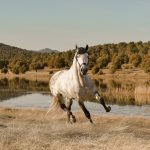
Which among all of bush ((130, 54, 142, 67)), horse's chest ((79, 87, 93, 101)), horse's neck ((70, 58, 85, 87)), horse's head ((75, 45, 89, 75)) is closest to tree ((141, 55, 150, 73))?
bush ((130, 54, 142, 67))

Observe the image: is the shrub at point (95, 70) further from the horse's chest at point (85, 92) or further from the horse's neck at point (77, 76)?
the horse's chest at point (85, 92)

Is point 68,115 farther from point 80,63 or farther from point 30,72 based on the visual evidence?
point 30,72

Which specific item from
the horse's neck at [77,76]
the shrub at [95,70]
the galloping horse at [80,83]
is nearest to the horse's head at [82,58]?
the galloping horse at [80,83]

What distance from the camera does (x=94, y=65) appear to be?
11519cm

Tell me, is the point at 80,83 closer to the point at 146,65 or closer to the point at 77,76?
the point at 77,76

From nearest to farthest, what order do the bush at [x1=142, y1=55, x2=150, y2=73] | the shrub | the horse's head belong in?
1. the horse's head
2. the bush at [x1=142, y1=55, x2=150, y2=73]
3. the shrub

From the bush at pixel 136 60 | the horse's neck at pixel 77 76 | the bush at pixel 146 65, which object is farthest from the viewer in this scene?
the bush at pixel 136 60

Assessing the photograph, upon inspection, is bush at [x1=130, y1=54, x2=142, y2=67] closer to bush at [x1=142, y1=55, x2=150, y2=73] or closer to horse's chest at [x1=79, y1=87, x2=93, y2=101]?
bush at [x1=142, y1=55, x2=150, y2=73]

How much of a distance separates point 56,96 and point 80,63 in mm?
4251

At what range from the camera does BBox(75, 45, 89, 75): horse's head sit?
51.5 ft

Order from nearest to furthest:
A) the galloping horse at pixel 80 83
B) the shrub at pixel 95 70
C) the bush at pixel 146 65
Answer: the galloping horse at pixel 80 83, the bush at pixel 146 65, the shrub at pixel 95 70

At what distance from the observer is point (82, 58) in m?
15.8

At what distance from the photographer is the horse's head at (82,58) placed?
51.5 feet

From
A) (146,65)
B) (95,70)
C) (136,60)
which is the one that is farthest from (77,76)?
(136,60)
